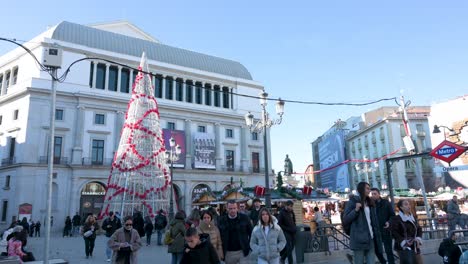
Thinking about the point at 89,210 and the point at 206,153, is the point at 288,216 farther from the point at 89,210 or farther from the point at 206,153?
the point at 206,153

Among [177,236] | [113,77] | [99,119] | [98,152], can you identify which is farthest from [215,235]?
[113,77]

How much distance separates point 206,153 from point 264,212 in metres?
36.3

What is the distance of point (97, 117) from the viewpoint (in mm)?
37469

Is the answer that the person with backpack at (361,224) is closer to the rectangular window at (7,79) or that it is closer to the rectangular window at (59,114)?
the rectangular window at (59,114)

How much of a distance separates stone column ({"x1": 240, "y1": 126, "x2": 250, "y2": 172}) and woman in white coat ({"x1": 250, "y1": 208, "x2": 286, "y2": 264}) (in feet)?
129

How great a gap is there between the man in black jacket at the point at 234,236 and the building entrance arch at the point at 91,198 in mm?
31606

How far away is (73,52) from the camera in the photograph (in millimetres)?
36844

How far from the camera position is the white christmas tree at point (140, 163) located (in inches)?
929

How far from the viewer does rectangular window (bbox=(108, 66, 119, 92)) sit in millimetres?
39519

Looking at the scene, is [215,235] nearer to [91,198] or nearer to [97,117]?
[91,198]

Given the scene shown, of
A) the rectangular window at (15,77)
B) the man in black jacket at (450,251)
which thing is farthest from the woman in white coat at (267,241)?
the rectangular window at (15,77)

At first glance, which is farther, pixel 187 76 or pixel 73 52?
pixel 187 76

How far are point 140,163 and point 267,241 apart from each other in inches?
761

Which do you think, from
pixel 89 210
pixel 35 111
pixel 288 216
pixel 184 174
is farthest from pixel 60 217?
pixel 288 216
